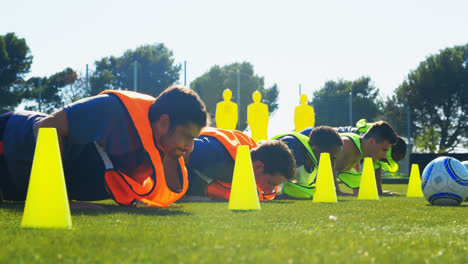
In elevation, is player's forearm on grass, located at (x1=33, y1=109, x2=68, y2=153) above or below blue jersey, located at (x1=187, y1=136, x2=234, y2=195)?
above

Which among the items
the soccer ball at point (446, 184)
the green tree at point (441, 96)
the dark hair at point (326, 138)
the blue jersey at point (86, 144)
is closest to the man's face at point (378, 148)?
the dark hair at point (326, 138)

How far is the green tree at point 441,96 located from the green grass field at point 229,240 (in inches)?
1364

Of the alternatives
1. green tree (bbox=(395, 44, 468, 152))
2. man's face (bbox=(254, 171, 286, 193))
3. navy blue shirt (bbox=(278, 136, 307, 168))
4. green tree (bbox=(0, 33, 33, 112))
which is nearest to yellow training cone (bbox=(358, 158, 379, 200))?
navy blue shirt (bbox=(278, 136, 307, 168))

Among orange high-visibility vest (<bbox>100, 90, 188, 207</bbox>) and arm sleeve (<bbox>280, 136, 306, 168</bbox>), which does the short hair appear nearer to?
arm sleeve (<bbox>280, 136, 306, 168</bbox>)

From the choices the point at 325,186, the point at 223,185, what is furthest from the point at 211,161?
the point at 325,186

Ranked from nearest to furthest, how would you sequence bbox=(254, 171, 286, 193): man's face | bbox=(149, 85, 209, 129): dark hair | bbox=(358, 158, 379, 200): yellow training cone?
bbox=(149, 85, 209, 129): dark hair, bbox=(254, 171, 286, 193): man's face, bbox=(358, 158, 379, 200): yellow training cone

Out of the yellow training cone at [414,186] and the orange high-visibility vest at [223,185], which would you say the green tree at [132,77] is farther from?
the orange high-visibility vest at [223,185]

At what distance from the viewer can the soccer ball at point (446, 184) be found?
5.99 meters

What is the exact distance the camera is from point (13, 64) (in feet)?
89.1

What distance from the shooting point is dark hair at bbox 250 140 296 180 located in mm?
5586

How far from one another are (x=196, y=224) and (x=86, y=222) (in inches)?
26.6

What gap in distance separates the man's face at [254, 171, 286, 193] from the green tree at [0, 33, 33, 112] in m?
18.8

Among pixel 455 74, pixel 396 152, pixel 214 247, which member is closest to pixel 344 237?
pixel 214 247

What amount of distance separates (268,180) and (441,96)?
36.1m
